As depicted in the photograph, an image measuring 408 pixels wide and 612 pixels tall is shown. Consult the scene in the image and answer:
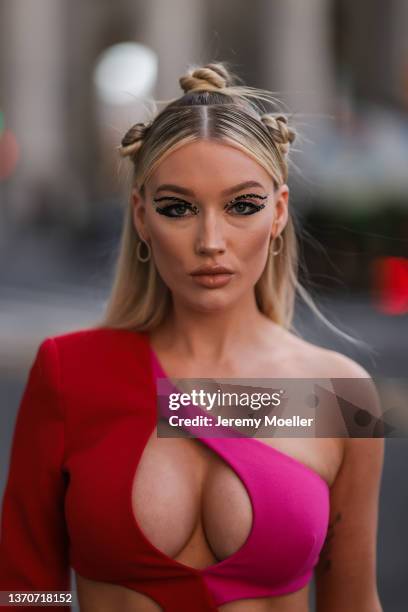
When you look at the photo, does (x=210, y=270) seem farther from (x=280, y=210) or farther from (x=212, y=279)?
(x=280, y=210)

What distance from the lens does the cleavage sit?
1712mm

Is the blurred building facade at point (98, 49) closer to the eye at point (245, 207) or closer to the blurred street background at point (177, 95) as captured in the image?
the blurred street background at point (177, 95)

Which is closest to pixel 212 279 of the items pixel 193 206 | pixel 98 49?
pixel 193 206

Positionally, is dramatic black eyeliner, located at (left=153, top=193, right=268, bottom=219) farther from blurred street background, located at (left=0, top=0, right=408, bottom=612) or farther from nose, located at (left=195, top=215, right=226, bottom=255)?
blurred street background, located at (left=0, top=0, right=408, bottom=612)

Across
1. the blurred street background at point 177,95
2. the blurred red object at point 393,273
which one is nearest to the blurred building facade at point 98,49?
the blurred street background at point 177,95

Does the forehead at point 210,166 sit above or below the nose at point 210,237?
above

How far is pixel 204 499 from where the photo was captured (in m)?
1.75

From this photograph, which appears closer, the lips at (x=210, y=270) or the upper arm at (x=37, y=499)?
the lips at (x=210, y=270)

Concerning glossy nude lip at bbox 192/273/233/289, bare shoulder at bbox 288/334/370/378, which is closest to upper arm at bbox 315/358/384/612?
bare shoulder at bbox 288/334/370/378

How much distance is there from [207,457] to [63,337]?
38 centimetres

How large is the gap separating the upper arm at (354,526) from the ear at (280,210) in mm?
280

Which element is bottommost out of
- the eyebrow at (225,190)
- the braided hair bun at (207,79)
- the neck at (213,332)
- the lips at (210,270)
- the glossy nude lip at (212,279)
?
the neck at (213,332)

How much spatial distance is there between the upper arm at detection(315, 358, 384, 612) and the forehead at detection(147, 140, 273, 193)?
1.38 feet

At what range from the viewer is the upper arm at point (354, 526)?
183 centimetres
